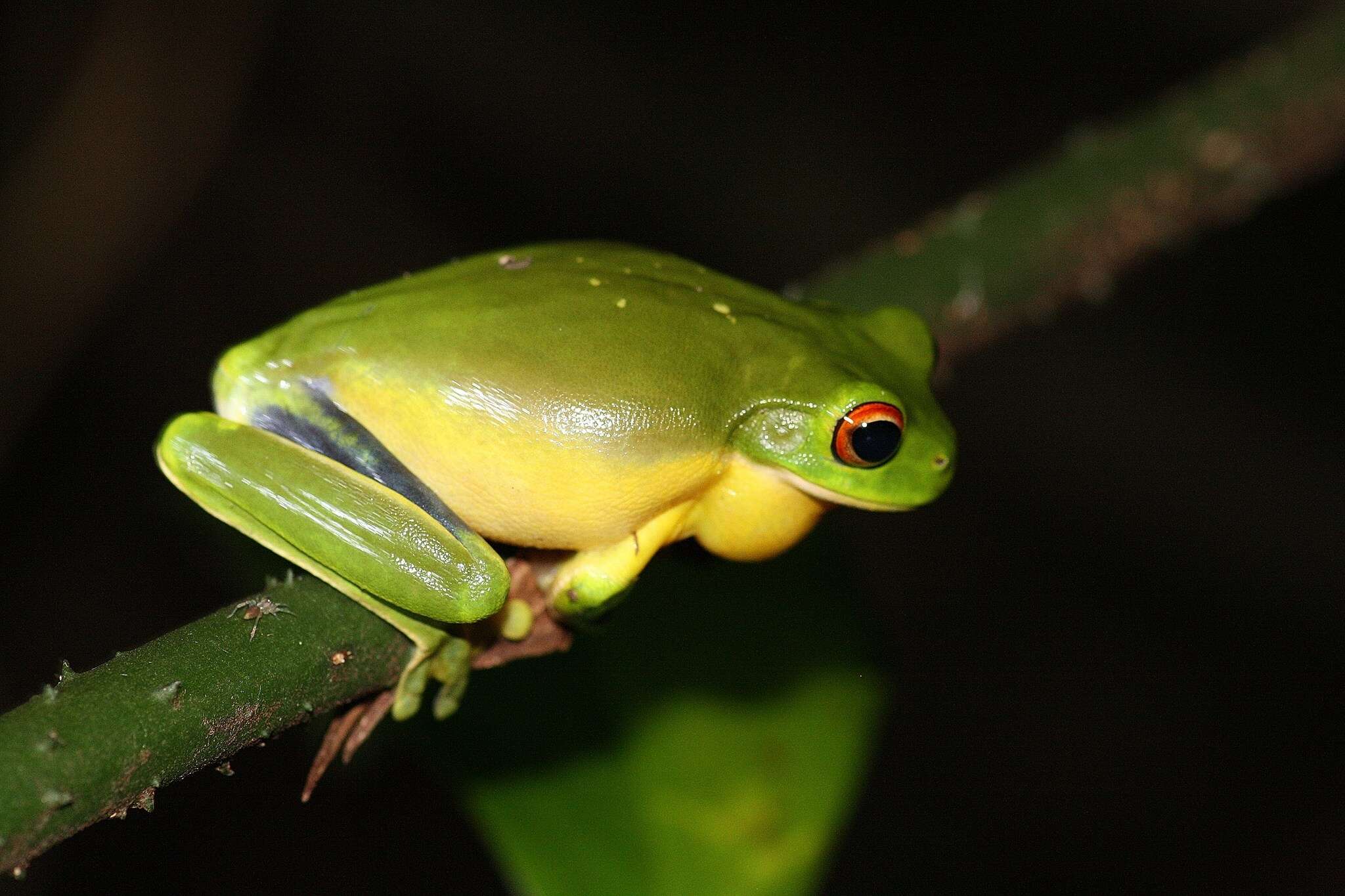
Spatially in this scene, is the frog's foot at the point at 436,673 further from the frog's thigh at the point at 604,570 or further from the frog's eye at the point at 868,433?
the frog's eye at the point at 868,433

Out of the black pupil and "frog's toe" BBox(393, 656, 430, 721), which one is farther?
the black pupil

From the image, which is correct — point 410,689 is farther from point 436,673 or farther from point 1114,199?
point 1114,199

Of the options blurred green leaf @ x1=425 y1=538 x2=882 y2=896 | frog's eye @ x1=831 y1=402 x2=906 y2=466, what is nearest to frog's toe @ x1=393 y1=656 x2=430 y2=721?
blurred green leaf @ x1=425 y1=538 x2=882 y2=896

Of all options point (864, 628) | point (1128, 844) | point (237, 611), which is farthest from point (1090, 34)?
point (237, 611)

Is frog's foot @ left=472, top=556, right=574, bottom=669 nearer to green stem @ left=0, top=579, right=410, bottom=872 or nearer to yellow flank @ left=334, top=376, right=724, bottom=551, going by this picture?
yellow flank @ left=334, top=376, right=724, bottom=551

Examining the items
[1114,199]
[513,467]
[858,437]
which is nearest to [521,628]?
[513,467]

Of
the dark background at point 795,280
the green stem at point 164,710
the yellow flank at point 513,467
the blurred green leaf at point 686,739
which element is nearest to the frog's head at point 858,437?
the yellow flank at point 513,467

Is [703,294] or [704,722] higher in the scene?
[703,294]

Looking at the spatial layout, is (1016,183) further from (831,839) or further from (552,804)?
(552,804)

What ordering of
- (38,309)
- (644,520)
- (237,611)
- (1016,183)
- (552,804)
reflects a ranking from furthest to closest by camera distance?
(38,309) < (1016,183) < (552,804) < (644,520) < (237,611)

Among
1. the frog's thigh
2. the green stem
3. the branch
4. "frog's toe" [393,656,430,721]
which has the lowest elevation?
the green stem
